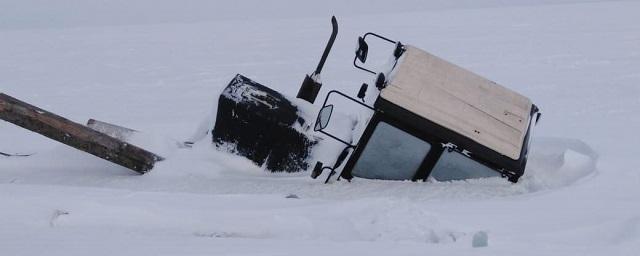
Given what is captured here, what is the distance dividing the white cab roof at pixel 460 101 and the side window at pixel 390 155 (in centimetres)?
23

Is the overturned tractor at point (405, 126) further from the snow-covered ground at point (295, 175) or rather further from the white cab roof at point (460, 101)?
the snow-covered ground at point (295, 175)

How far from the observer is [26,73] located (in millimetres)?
12992

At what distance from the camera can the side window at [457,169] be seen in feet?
17.8

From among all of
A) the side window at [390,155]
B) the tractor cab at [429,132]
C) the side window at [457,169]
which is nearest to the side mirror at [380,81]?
the tractor cab at [429,132]

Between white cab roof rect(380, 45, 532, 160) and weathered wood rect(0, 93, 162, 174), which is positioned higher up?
white cab roof rect(380, 45, 532, 160)

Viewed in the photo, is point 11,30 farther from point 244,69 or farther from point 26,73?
point 244,69

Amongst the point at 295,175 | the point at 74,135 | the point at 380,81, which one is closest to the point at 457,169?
the point at 380,81

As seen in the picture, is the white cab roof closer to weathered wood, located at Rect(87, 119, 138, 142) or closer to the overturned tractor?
Result: the overturned tractor

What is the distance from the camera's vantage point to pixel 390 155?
554 cm

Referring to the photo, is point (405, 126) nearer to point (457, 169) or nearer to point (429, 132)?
point (429, 132)

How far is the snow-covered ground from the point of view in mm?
4398

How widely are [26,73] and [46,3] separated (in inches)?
486

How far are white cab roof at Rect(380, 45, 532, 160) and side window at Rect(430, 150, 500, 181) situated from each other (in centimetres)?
22

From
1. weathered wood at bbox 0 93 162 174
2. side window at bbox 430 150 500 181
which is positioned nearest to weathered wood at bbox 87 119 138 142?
weathered wood at bbox 0 93 162 174
